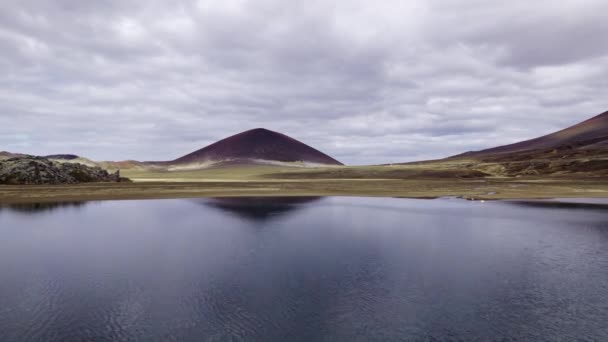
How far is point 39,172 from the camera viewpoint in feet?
287

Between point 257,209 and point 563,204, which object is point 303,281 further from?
point 563,204

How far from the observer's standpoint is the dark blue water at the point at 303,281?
15219 mm

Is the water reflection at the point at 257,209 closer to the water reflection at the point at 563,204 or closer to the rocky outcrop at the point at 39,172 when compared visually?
the water reflection at the point at 563,204

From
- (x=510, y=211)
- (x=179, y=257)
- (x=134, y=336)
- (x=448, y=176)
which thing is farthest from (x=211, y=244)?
(x=448, y=176)

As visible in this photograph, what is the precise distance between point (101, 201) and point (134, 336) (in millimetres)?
54400

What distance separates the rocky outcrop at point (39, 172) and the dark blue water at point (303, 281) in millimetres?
55294

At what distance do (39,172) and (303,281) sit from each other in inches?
3496

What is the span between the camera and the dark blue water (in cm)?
1522

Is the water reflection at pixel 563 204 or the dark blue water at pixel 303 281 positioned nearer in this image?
the dark blue water at pixel 303 281

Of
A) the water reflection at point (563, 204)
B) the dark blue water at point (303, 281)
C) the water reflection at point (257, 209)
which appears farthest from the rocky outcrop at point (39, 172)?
the water reflection at point (563, 204)

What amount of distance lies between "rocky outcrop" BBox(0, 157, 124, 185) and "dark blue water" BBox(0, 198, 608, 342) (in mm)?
55294

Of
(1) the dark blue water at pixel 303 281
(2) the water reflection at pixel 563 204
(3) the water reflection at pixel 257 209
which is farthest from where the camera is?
(2) the water reflection at pixel 563 204

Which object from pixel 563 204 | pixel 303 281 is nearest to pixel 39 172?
pixel 303 281

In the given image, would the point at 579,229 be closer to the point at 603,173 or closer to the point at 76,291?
the point at 76,291
